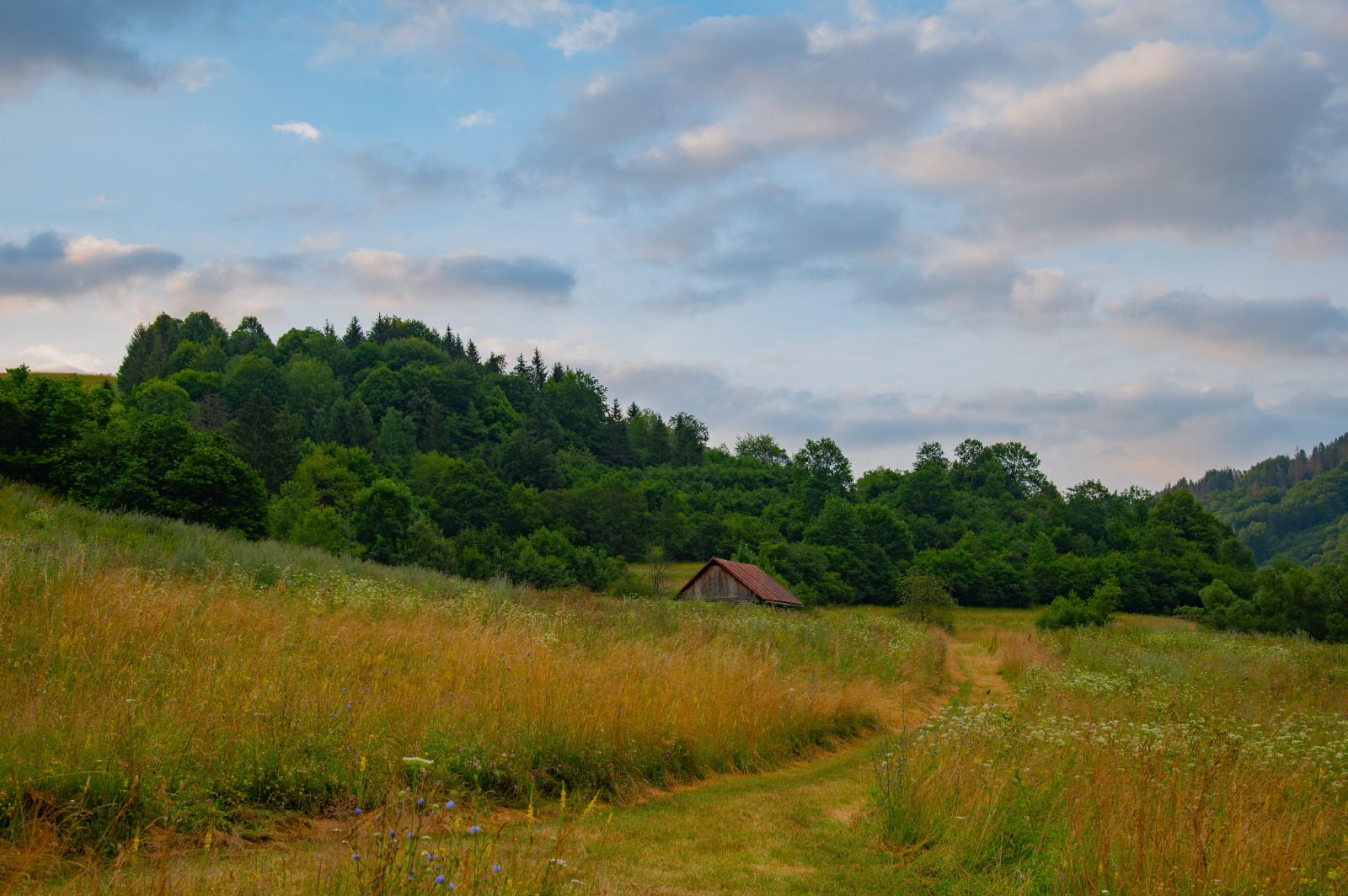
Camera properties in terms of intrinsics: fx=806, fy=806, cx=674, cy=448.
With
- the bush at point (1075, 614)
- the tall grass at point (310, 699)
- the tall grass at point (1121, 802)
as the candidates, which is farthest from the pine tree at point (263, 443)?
the tall grass at point (1121, 802)

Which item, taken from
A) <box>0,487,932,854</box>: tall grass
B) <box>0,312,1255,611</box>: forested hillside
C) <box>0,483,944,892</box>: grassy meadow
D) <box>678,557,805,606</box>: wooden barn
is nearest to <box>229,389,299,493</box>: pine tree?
<box>0,312,1255,611</box>: forested hillside

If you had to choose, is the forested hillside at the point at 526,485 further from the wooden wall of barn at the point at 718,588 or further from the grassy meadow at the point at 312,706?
the grassy meadow at the point at 312,706

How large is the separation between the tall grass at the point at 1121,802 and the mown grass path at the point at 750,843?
45 cm

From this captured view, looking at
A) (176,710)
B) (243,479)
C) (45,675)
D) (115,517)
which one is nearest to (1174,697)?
(176,710)

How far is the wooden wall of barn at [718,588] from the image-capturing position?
47537 mm

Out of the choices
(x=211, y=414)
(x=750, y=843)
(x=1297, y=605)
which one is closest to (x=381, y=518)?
(x=211, y=414)

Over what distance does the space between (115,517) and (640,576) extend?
5310 cm

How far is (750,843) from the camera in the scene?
236 inches

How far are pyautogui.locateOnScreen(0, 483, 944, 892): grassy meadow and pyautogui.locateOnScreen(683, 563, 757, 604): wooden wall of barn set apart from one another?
34.2 meters

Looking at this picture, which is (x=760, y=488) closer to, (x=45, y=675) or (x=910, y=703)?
(x=910, y=703)

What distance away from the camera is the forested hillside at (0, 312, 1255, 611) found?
113ft

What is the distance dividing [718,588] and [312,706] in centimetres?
4471

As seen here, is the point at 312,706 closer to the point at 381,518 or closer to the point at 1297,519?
the point at 381,518

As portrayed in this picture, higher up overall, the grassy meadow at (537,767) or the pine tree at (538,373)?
the pine tree at (538,373)
